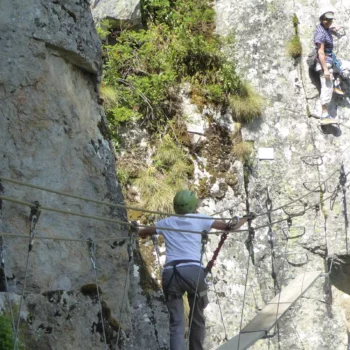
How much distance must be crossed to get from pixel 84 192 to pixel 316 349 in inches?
145

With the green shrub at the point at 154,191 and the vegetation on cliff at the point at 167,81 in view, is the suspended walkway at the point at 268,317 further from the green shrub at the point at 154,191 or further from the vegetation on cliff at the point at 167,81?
the vegetation on cliff at the point at 167,81

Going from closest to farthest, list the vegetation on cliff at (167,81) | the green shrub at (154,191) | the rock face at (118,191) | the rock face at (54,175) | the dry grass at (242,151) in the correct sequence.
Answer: the rock face at (54,175), the rock face at (118,191), the green shrub at (154,191), the vegetation on cliff at (167,81), the dry grass at (242,151)

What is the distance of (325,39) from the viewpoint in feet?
26.6

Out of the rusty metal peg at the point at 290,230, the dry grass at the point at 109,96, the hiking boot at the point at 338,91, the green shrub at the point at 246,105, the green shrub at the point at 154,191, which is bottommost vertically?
the rusty metal peg at the point at 290,230

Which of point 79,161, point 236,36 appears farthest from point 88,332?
point 236,36

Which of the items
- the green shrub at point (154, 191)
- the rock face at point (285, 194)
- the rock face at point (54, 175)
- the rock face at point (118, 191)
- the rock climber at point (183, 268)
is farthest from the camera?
the rock face at point (285, 194)

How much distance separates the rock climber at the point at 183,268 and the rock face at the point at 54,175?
38 centimetres

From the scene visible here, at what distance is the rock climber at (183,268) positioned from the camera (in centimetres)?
488

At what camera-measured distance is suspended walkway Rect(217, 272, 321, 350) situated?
194 inches

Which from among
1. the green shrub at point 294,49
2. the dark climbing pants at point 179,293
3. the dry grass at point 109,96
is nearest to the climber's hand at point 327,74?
the green shrub at point 294,49

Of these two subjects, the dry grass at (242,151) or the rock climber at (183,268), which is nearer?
the rock climber at (183,268)

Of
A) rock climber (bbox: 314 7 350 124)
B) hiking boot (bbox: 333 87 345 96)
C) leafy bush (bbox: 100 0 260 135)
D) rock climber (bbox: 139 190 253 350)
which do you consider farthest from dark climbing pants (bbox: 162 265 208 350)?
hiking boot (bbox: 333 87 345 96)

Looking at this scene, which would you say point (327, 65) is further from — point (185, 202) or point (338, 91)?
point (185, 202)

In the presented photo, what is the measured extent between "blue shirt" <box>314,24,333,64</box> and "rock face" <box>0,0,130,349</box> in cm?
351
